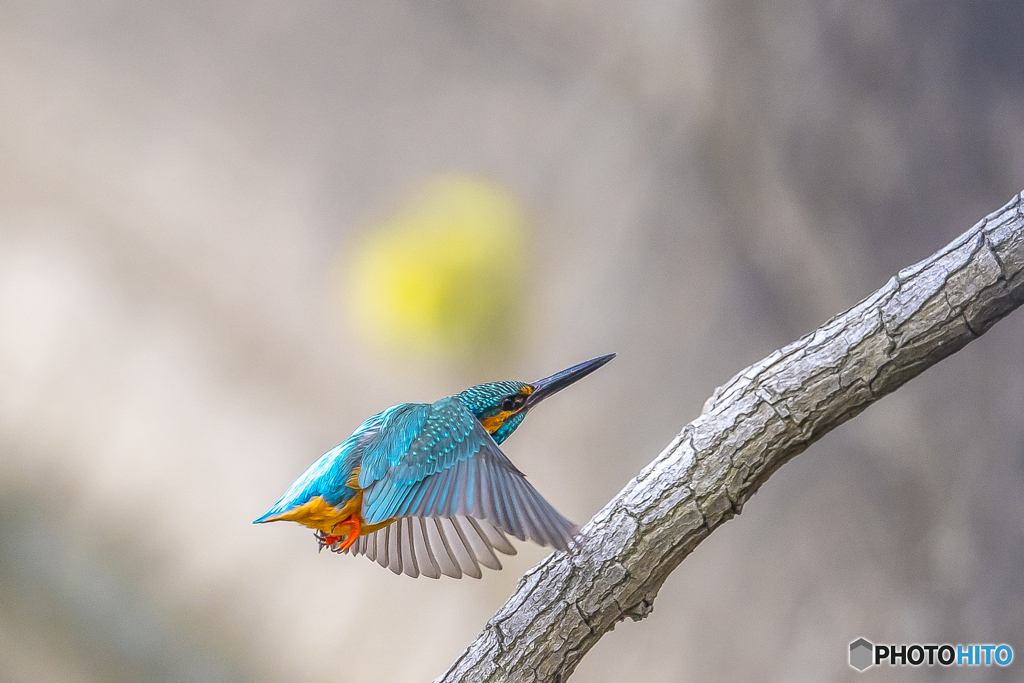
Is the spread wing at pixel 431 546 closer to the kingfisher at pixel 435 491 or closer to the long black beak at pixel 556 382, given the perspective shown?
the kingfisher at pixel 435 491

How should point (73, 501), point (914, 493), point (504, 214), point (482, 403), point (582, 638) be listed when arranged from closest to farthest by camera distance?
point (582, 638), point (482, 403), point (73, 501), point (914, 493), point (504, 214)

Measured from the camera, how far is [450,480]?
113 cm

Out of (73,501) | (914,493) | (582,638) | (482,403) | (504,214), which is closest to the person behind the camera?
(582,638)

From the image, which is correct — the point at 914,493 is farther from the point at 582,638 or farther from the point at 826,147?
the point at 582,638

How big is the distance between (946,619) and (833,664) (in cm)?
34

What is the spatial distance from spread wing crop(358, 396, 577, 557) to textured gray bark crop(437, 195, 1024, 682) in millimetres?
162

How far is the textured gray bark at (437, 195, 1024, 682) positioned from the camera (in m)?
1.16

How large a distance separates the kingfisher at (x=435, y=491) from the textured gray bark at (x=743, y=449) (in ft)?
0.34

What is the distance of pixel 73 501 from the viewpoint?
1931 millimetres

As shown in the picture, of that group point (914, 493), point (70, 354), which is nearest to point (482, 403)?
point (70, 354)

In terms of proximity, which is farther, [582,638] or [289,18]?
[289,18]

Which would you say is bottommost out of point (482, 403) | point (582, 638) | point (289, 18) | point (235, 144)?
point (582, 638)

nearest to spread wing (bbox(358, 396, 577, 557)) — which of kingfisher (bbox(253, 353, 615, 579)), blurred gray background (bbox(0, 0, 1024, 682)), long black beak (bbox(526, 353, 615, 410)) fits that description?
kingfisher (bbox(253, 353, 615, 579))

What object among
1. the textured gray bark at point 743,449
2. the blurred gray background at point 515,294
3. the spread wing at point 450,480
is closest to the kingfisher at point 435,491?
the spread wing at point 450,480
